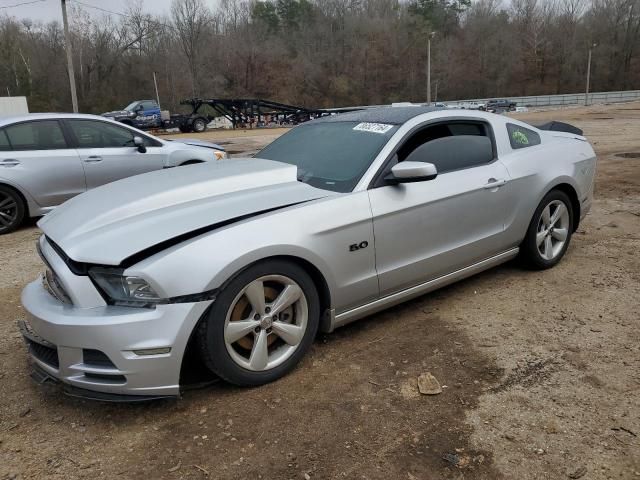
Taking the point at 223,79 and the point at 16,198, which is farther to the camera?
the point at 223,79

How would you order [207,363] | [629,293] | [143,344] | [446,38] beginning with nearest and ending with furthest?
[143,344], [207,363], [629,293], [446,38]

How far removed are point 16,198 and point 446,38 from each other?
102959 mm

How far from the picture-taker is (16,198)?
6.79 m

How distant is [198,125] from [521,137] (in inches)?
1112

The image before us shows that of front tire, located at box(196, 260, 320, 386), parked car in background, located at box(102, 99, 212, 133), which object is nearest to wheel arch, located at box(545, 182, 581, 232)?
front tire, located at box(196, 260, 320, 386)

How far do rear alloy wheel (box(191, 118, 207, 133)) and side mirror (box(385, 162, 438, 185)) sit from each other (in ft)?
94.7

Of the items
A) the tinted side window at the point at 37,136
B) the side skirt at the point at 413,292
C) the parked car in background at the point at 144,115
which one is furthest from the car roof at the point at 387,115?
the parked car in background at the point at 144,115

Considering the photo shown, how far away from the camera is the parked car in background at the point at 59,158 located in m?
6.75

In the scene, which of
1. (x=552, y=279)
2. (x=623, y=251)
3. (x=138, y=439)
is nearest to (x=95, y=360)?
(x=138, y=439)

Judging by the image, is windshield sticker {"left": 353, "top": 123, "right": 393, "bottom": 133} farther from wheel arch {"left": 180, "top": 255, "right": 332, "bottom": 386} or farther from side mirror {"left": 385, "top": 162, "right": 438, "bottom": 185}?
wheel arch {"left": 180, "top": 255, "right": 332, "bottom": 386}

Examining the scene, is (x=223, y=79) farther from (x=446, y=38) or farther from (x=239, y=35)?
(x=446, y=38)

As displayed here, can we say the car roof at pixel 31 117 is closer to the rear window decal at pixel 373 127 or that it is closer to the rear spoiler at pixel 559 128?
the rear window decal at pixel 373 127

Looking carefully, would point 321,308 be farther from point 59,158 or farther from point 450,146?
point 59,158

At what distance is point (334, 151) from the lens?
3.76 m
